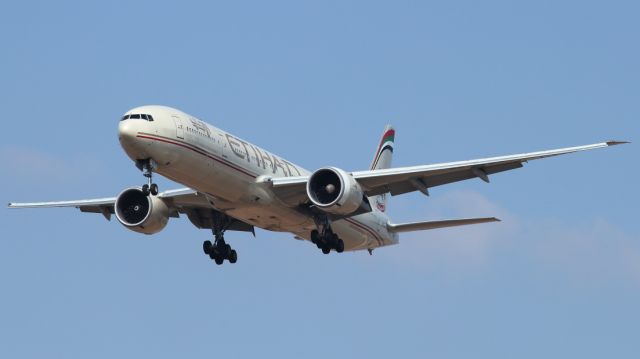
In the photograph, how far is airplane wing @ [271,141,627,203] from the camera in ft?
158

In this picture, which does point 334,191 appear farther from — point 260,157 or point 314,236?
point 314,236

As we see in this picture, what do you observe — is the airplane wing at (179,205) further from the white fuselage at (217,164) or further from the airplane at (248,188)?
the white fuselage at (217,164)

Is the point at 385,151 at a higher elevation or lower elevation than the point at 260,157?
higher

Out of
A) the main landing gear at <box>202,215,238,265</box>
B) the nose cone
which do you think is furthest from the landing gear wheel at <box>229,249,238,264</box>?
the nose cone

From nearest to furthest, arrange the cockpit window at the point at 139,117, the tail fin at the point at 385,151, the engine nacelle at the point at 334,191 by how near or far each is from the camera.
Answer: the cockpit window at the point at 139,117 → the engine nacelle at the point at 334,191 → the tail fin at the point at 385,151

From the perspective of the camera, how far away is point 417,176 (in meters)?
49.8

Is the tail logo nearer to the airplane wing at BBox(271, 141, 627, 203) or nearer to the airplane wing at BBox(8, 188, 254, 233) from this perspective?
the airplane wing at BBox(8, 188, 254, 233)

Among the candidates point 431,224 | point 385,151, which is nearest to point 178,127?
point 431,224

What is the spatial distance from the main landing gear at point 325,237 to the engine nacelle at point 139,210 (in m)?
6.04

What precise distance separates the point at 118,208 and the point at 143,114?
769cm

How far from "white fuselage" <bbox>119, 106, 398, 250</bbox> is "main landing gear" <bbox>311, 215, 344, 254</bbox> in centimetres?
42

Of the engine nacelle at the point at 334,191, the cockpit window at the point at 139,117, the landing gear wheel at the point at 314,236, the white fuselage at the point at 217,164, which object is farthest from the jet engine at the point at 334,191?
the cockpit window at the point at 139,117

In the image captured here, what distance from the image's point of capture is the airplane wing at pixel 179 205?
52.0 m

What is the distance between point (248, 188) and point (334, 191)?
316 cm
